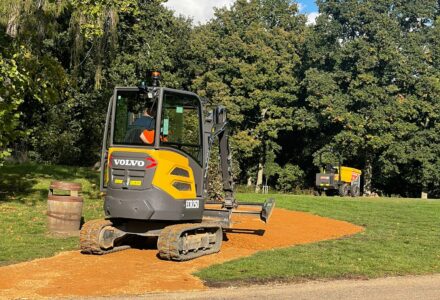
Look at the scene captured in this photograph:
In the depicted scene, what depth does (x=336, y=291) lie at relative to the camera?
7188 mm

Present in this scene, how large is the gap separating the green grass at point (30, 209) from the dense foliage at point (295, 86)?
377 inches

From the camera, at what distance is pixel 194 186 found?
9.47m

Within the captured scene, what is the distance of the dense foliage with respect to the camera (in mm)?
35125

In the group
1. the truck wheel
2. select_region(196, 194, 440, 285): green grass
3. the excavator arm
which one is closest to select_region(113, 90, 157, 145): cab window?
the excavator arm

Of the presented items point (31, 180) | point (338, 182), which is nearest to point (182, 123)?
point (31, 180)

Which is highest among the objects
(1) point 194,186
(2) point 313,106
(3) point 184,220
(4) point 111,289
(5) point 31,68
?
(2) point 313,106

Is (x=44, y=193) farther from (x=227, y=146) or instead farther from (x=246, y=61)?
(x=246, y=61)

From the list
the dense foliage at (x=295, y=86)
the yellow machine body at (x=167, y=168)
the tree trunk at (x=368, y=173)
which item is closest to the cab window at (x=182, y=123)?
the yellow machine body at (x=167, y=168)

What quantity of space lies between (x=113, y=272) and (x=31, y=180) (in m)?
15.6

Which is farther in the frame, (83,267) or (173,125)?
(173,125)

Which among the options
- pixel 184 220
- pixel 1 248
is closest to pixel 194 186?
pixel 184 220

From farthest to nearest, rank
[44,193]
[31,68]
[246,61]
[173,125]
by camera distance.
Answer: [246,61] < [44,193] < [31,68] < [173,125]

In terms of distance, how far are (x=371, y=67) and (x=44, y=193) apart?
31440mm

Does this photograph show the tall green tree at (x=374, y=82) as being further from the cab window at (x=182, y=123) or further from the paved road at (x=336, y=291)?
the paved road at (x=336, y=291)
